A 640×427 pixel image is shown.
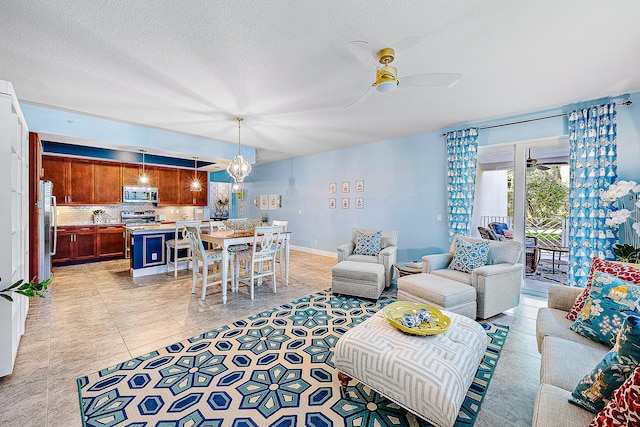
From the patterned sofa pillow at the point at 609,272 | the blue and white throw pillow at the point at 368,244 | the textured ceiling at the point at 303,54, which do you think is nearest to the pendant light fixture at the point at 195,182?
the textured ceiling at the point at 303,54

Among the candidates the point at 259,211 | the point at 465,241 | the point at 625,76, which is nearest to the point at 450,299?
the point at 465,241

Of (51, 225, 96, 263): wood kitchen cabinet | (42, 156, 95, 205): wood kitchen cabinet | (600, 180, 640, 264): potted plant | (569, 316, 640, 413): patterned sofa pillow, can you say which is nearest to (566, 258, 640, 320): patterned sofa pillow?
(569, 316, 640, 413): patterned sofa pillow

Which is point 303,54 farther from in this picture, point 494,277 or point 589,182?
point 589,182

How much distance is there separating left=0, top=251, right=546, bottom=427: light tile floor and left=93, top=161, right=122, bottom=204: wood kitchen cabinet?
2.06 m

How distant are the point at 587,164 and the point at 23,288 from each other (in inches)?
228

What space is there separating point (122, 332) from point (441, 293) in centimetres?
329

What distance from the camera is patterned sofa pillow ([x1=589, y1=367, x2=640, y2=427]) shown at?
84 cm

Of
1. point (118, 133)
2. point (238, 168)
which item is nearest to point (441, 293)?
point (238, 168)

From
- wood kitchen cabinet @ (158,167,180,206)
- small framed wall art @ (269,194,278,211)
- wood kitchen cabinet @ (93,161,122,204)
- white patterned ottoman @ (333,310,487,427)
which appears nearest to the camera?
white patterned ottoman @ (333,310,487,427)

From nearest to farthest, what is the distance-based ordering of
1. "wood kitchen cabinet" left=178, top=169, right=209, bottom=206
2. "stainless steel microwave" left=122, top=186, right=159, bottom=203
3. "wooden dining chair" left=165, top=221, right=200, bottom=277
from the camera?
1. "wooden dining chair" left=165, top=221, right=200, bottom=277
2. "stainless steel microwave" left=122, top=186, right=159, bottom=203
3. "wood kitchen cabinet" left=178, top=169, right=209, bottom=206

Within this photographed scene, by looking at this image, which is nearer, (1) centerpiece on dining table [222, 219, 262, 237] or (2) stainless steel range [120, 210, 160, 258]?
(1) centerpiece on dining table [222, 219, 262, 237]

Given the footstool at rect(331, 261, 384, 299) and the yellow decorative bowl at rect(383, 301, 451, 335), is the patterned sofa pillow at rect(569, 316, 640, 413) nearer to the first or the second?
the yellow decorative bowl at rect(383, 301, 451, 335)

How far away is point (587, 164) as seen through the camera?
347cm

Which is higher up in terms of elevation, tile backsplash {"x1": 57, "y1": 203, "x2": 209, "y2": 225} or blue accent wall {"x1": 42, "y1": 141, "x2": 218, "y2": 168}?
blue accent wall {"x1": 42, "y1": 141, "x2": 218, "y2": 168}
